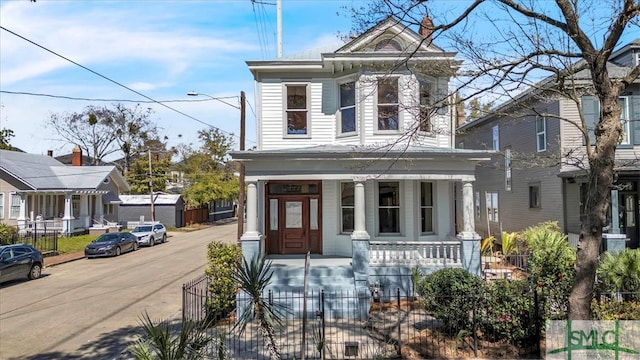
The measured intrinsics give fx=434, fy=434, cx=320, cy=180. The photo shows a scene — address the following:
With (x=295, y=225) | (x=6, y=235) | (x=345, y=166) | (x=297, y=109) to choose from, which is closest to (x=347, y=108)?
(x=297, y=109)

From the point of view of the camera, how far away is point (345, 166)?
45.1ft

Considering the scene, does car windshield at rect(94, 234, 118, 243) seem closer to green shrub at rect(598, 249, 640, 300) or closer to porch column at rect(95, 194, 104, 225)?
porch column at rect(95, 194, 104, 225)

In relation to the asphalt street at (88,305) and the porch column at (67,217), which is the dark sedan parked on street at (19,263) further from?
the porch column at (67,217)

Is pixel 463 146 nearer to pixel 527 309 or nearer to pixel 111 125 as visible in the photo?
pixel 527 309

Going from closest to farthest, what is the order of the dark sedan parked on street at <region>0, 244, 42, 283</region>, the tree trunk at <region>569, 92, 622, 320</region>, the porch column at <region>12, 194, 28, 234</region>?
1. the tree trunk at <region>569, 92, 622, 320</region>
2. the dark sedan parked on street at <region>0, 244, 42, 283</region>
3. the porch column at <region>12, 194, 28, 234</region>

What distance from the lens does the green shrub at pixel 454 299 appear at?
9.23 meters

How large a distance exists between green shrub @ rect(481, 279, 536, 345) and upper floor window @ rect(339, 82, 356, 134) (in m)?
8.14

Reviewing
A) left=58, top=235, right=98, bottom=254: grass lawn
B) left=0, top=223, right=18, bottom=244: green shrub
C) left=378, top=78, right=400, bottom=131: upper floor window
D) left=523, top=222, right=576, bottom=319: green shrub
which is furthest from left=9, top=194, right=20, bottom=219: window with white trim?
left=523, top=222, right=576, bottom=319: green shrub

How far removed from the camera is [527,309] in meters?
8.88

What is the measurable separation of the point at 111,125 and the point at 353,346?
197 ft

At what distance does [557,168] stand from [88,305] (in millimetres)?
18677

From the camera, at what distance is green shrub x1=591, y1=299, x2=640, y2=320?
8.80m

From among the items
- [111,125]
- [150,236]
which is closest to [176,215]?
[150,236]

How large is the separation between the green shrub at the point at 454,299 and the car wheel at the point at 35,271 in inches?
714
